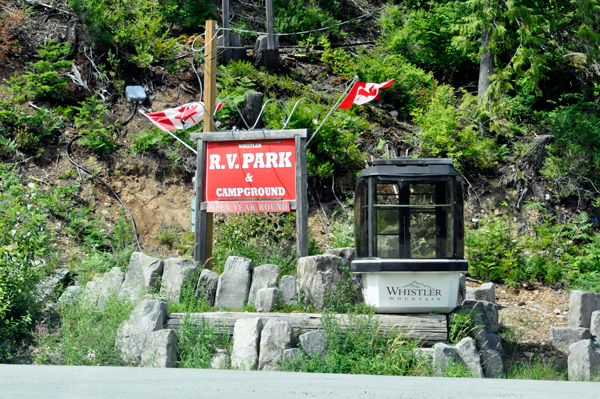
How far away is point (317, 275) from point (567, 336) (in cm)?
337

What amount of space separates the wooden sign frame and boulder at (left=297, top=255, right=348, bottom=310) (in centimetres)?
92

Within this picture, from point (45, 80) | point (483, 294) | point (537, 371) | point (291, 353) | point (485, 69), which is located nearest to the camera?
point (291, 353)

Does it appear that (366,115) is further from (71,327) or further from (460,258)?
Result: (71,327)

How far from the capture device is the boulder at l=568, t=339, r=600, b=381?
6.07 metres

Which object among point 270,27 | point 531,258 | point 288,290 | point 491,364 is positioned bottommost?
point 491,364

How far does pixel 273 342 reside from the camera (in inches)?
244

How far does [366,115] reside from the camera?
1437 cm

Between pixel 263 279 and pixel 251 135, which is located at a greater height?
pixel 251 135

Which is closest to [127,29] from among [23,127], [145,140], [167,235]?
[145,140]

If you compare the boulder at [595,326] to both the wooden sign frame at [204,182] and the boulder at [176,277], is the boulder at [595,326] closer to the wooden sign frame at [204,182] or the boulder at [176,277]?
the wooden sign frame at [204,182]

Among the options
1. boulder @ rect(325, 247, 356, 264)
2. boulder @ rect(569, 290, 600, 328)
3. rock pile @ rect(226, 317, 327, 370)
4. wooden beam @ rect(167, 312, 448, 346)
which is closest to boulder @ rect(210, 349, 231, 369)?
rock pile @ rect(226, 317, 327, 370)

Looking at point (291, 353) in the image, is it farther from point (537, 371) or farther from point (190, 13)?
point (190, 13)

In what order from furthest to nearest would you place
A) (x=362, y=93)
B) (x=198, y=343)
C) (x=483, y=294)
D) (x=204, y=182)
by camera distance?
(x=362, y=93), (x=204, y=182), (x=483, y=294), (x=198, y=343)

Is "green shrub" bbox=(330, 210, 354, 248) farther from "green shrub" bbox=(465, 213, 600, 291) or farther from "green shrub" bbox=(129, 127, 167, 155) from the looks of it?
"green shrub" bbox=(129, 127, 167, 155)
